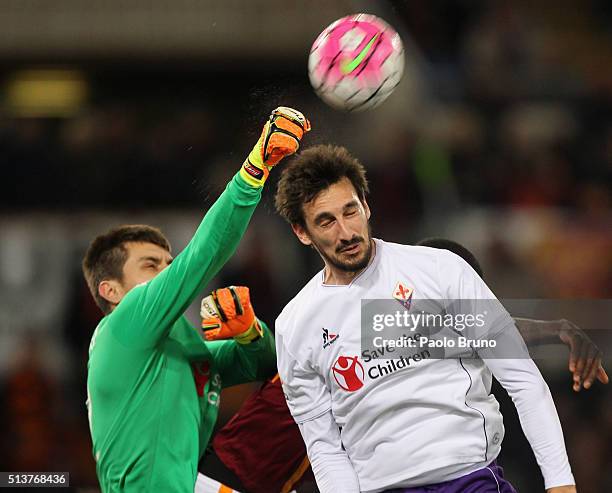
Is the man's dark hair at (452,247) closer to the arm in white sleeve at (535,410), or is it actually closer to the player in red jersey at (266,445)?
the player in red jersey at (266,445)

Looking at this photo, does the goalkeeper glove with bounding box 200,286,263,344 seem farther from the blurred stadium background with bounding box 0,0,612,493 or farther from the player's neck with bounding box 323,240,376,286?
the blurred stadium background with bounding box 0,0,612,493

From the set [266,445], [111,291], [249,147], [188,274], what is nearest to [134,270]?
[111,291]

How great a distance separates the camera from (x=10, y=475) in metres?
3.69

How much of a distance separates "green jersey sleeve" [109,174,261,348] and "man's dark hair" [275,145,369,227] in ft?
0.29

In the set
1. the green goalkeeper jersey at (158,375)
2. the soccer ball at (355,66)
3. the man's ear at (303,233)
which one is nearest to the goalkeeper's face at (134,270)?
the green goalkeeper jersey at (158,375)

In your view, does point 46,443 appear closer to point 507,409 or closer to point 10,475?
point 10,475

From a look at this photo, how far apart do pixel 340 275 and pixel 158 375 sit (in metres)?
0.60

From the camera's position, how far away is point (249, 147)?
448 cm

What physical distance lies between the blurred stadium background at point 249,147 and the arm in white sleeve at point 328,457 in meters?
1.50

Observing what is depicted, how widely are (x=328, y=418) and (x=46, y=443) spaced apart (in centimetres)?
300

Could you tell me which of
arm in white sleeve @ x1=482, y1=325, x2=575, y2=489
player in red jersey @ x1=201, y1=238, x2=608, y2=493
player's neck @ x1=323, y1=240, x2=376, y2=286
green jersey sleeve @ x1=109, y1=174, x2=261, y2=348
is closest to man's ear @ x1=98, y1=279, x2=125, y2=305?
green jersey sleeve @ x1=109, y1=174, x2=261, y2=348

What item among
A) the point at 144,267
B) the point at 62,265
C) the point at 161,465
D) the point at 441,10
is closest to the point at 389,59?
the point at 144,267

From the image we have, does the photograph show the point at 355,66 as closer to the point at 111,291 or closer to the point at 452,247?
the point at 452,247

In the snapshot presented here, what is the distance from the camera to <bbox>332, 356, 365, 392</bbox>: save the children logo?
2209 mm
